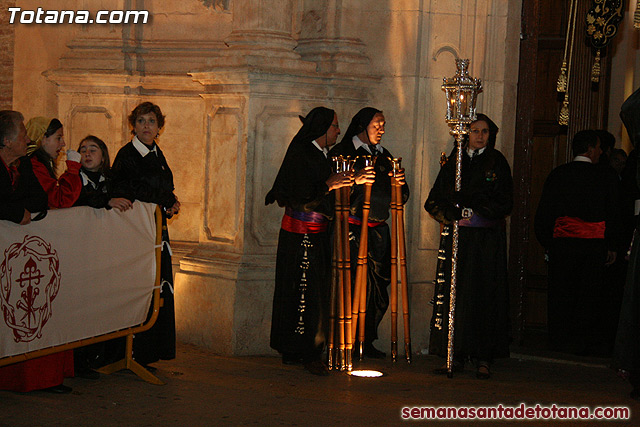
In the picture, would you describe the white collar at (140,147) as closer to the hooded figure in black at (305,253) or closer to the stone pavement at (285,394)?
the hooded figure in black at (305,253)

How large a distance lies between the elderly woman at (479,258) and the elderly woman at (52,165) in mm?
2826

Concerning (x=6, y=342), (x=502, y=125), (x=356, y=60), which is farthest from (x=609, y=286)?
(x=6, y=342)

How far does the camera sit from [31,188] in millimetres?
6180

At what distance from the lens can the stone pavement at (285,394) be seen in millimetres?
6168

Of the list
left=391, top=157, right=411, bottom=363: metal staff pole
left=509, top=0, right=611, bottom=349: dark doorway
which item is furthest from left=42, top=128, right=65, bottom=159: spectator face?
left=509, top=0, right=611, bottom=349: dark doorway

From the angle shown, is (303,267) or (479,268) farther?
(479,268)

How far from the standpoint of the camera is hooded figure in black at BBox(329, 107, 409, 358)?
26.7 feet

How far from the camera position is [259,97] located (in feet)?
27.5

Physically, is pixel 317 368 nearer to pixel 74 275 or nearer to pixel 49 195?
pixel 74 275

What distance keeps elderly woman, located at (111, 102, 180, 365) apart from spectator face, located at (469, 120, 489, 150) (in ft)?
7.83

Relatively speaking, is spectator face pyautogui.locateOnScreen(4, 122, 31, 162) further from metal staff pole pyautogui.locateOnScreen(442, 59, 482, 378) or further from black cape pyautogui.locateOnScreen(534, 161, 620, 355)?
black cape pyautogui.locateOnScreen(534, 161, 620, 355)

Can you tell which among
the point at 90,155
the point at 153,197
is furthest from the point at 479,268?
the point at 90,155

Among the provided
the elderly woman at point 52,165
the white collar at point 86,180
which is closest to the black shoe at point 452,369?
the white collar at point 86,180

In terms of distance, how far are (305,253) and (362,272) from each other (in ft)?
1.56
